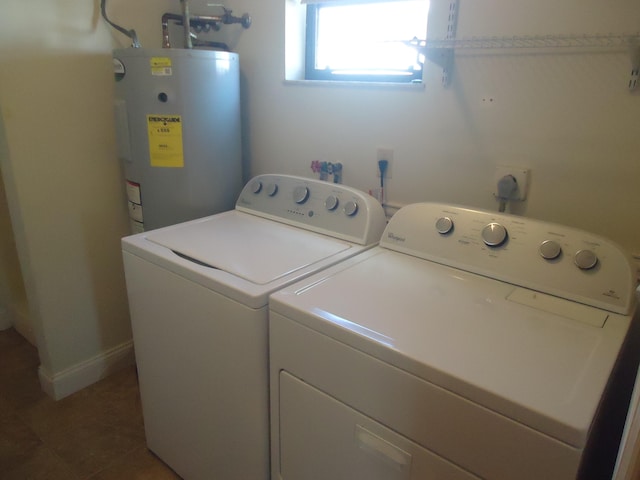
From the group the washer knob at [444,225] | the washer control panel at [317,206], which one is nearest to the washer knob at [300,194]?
the washer control panel at [317,206]

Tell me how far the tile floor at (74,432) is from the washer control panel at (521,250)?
1.20m

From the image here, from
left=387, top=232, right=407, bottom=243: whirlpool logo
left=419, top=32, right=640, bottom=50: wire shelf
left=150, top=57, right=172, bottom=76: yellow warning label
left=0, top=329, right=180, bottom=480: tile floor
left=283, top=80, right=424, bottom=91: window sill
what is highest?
left=419, top=32, right=640, bottom=50: wire shelf

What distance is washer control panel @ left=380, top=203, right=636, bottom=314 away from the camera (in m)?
1.02

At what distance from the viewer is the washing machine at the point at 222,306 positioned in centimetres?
111

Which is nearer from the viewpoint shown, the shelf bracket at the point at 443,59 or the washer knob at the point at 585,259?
the washer knob at the point at 585,259

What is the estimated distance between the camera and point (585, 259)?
3.45 feet

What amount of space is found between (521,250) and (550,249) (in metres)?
0.07

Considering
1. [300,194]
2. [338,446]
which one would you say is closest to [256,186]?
[300,194]

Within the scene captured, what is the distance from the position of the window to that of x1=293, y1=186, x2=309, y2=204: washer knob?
500mm

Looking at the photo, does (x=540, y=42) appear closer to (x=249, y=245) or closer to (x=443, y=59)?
(x=443, y=59)

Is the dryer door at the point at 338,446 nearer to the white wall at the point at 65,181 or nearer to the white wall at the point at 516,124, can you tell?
the white wall at the point at 516,124

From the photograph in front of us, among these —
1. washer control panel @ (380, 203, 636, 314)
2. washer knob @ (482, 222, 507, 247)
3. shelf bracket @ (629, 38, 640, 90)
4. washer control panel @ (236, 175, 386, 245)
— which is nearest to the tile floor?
washer control panel @ (236, 175, 386, 245)

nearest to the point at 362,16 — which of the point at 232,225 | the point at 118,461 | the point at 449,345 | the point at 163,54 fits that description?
the point at 163,54

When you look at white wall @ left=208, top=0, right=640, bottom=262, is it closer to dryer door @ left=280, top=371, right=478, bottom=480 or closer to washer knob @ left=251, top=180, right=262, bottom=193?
washer knob @ left=251, top=180, right=262, bottom=193
